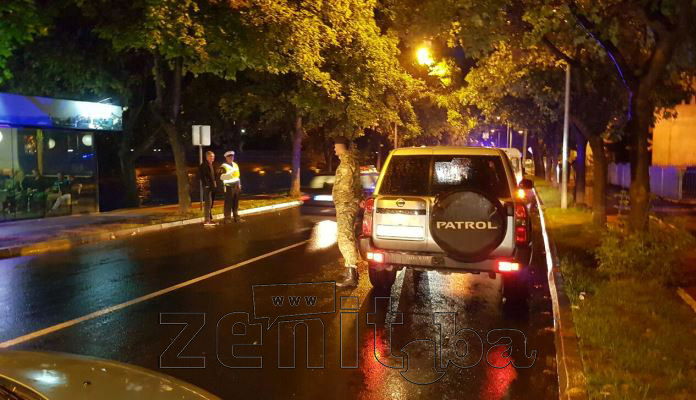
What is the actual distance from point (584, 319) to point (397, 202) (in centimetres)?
251

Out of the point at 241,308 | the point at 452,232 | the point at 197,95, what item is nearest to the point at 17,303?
the point at 241,308

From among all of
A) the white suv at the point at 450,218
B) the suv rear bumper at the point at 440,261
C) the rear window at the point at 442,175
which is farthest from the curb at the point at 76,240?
the rear window at the point at 442,175

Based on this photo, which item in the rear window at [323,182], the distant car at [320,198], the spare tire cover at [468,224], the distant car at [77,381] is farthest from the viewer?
the rear window at [323,182]

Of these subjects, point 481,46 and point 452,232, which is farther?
point 481,46

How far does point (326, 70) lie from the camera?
2130cm

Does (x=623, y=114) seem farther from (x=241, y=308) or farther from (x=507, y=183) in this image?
(x=241, y=308)

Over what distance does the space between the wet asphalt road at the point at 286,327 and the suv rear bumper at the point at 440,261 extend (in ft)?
1.97

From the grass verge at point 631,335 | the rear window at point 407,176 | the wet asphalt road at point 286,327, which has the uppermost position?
the rear window at point 407,176

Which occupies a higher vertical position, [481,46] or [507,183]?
[481,46]

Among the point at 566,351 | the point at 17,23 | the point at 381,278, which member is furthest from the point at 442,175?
the point at 17,23

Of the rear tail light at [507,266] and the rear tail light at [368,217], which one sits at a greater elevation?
the rear tail light at [368,217]

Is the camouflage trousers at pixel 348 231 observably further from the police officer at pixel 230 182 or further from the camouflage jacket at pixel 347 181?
the police officer at pixel 230 182

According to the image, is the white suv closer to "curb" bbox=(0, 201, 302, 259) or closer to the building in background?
"curb" bbox=(0, 201, 302, 259)

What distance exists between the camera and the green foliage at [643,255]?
891 centimetres
